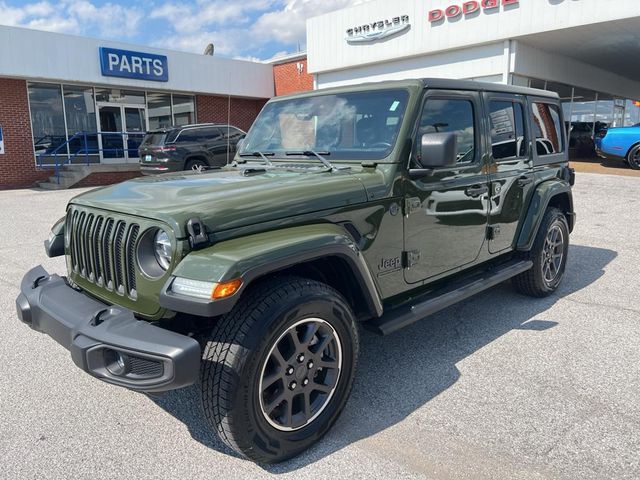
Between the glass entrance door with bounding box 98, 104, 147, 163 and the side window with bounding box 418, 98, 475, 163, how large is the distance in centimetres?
1631

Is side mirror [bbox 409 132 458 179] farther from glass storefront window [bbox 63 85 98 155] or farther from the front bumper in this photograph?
glass storefront window [bbox 63 85 98 155]

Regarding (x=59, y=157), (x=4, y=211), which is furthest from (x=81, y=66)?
(x=4, y=211)

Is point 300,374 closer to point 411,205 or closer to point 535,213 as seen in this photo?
point 411,205

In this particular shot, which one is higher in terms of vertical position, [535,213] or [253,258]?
[253,258]

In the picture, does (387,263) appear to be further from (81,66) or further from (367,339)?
(81,66)

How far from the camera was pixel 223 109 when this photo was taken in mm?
21344

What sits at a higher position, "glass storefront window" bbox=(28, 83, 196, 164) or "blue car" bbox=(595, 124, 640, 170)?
"glass storefront window" bbox=(28, 83, 196, 164)

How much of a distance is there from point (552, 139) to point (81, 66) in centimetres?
1584

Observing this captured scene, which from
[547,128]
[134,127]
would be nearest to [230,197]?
[547,128]

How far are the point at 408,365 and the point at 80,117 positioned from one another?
1752 centimetres

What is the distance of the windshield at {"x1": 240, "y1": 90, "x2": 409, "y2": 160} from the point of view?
132 inches

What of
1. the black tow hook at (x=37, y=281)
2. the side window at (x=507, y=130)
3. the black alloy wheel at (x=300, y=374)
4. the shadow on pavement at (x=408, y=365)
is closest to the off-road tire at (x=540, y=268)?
the shadow on pavement at (x=408, y=365)

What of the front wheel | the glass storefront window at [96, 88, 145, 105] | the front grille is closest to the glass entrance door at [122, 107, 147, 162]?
the glass storefront window at [96, 88, 145, 105]

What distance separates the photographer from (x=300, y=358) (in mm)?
2580
